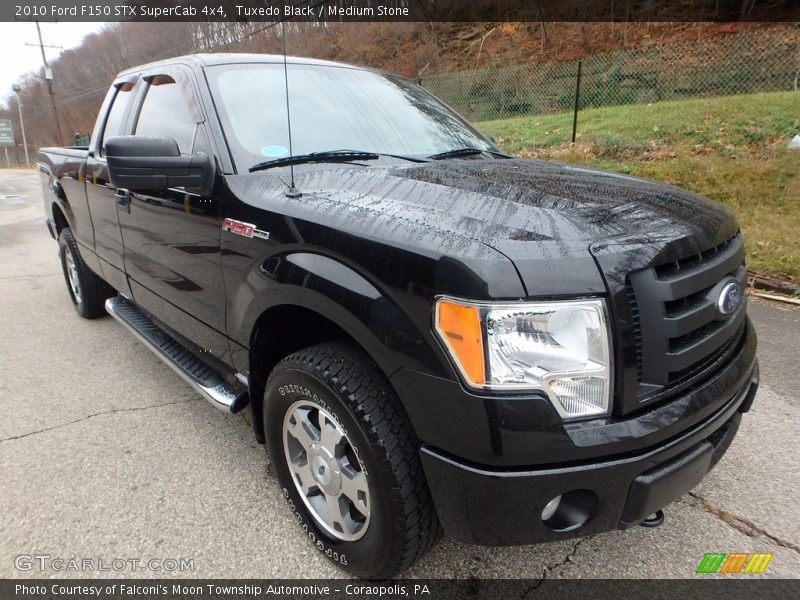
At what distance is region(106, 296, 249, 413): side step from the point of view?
237 centimetres

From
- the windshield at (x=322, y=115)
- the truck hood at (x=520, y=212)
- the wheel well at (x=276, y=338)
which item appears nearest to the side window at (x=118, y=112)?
the windshield at (x=322, y=115)

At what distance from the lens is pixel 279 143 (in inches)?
93.4

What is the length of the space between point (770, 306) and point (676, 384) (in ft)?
11.8

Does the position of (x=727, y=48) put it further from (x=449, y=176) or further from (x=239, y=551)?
(x=239, y=551)

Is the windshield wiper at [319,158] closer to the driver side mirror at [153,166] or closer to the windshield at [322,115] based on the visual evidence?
the windshield at [322,115]

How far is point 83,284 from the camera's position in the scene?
4.54 metres

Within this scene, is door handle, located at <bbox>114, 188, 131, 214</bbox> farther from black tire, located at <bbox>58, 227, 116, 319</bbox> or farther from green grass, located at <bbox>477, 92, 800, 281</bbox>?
green grass, located at <bbox>477, 92, 800, 281</bbox>

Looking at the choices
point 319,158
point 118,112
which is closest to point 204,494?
point 319,158

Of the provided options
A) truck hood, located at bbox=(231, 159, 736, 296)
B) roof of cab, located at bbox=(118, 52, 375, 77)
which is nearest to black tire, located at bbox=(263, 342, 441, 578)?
truck hood, located at bbox=(231, 159, 736, 296)

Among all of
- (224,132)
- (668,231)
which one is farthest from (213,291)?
(668,231)

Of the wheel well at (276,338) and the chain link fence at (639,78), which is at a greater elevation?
the chain link fence at (639,78)

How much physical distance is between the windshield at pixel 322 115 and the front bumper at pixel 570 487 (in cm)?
153

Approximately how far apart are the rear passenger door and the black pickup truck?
20 millimetres

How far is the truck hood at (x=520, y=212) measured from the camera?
139cm
